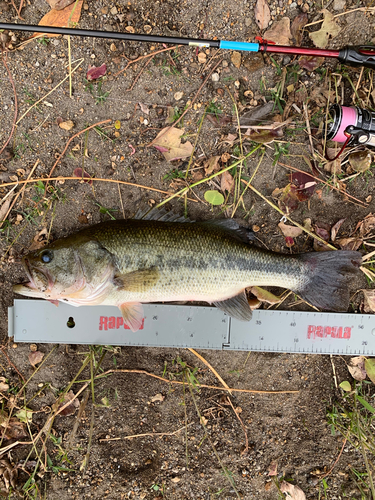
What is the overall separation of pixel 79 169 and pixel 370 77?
3117mm

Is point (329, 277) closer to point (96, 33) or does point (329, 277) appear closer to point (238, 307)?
point (238, 307)

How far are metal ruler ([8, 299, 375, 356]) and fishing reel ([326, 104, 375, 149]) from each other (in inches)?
69.9

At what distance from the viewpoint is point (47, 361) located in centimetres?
330

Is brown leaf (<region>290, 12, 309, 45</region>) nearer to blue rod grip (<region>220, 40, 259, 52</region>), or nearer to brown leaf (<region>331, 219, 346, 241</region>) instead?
blue rod grip (<region>220, 40, 259, 52</region>)

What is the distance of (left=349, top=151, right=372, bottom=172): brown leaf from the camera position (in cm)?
315

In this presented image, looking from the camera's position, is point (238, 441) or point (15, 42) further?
point (238, 441)

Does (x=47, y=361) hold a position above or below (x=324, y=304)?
below

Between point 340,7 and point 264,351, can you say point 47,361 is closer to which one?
point 264,351

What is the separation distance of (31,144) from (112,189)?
95cm

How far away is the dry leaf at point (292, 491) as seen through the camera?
3.37 meters

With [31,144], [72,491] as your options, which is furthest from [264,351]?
[31,144]

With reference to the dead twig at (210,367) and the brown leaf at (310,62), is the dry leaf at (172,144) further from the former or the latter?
the dead twig at (210,367)

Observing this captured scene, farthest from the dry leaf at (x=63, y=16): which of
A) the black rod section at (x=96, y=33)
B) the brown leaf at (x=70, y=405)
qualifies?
the brown leaf at (x=70, y=405)

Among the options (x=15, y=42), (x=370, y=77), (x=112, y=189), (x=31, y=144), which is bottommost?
(x=112, y=189)
